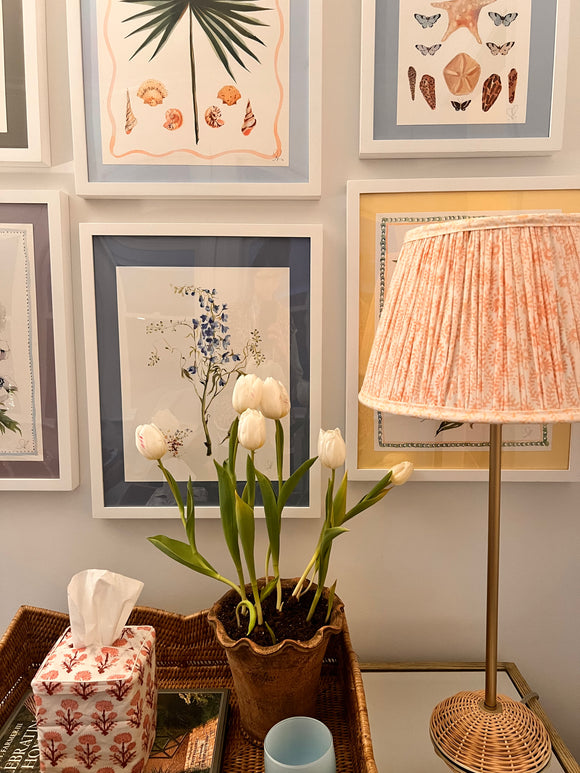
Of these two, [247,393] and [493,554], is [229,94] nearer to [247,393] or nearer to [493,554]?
[247,393]

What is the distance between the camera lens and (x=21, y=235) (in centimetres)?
86

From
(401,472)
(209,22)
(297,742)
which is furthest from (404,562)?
(209,22)

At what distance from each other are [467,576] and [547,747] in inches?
11.4

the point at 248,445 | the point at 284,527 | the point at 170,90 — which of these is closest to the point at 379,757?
the point at 284,527

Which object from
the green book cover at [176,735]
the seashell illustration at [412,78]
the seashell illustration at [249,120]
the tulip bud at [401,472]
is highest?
the seashell illustration at [412,78]

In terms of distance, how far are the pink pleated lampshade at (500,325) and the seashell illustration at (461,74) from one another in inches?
16.5

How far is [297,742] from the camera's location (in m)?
0.64

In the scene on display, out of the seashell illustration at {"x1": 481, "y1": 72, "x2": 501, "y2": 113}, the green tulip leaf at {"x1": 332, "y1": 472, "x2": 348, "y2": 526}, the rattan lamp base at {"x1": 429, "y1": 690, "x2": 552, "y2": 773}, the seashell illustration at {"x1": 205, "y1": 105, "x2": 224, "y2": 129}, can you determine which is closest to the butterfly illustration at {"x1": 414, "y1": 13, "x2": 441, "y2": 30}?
the seashell illustration at {"x1": 481, "y1": 72, "x2": 501, "y2": 113}

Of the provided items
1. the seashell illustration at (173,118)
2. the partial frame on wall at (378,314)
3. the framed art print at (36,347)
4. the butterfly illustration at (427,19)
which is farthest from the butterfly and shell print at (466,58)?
the framed art print at (36,347)

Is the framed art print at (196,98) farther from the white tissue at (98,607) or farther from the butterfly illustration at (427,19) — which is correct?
the white tissue at (98,607)

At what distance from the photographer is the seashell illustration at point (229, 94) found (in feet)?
2.72

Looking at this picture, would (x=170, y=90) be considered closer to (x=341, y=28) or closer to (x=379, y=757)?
(x=341, y=28)

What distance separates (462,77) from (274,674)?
91cm

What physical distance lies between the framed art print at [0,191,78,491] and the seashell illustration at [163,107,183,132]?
0.67 ft
